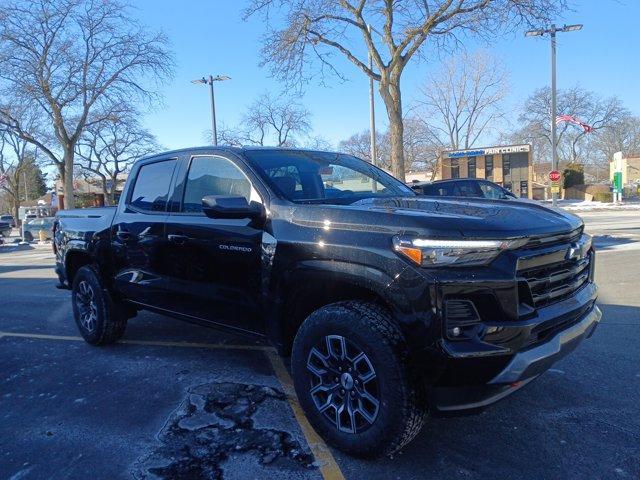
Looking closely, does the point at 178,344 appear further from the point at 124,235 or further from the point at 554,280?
the point at 554,280

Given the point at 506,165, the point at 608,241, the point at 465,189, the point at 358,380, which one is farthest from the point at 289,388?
the point at 506,165

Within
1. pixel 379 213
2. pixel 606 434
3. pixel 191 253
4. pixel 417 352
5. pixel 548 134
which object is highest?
pixel 548 134

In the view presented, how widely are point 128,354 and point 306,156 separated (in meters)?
2.68

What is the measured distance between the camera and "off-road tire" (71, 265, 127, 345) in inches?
203

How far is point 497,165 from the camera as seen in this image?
180 feet

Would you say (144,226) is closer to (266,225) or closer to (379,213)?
(266,225)

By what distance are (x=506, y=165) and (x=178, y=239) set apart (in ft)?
182

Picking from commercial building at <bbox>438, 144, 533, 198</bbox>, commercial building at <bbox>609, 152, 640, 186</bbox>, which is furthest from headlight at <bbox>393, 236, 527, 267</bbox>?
commercial building at <bbox>609, 152, 640, 186</bbox>

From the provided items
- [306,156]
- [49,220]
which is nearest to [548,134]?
[49,220]

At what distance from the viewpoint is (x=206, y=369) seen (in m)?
4.57

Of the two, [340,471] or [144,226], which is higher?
[144,226]

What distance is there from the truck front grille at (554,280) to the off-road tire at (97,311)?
3981 millimetres

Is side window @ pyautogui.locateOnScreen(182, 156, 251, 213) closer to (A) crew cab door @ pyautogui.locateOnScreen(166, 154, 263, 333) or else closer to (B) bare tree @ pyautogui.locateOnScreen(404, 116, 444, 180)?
(A) crew cab door @ pyautogui.locateOnScreen(166, 154, 263, 333)

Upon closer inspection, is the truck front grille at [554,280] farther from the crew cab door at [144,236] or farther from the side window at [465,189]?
the side window at [465,189]
